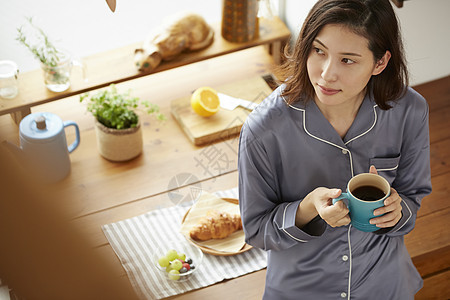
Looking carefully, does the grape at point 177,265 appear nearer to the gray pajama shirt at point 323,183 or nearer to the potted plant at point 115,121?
the gray pajama shirt at point 323,183

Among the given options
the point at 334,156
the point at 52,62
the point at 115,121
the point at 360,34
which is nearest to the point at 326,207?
the point at 334,156

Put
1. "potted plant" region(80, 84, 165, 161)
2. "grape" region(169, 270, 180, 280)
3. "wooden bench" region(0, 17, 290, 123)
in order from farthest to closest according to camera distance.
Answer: "wooden bench" region(0, 17, 290, 123) < "potted plant" region(80, 84, 165, 161) < "grape" region(169, 270, 180, 280)

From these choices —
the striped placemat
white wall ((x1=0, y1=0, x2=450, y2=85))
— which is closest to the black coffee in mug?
the striped placemat

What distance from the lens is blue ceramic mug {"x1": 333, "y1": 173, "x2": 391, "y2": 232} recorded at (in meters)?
1.33

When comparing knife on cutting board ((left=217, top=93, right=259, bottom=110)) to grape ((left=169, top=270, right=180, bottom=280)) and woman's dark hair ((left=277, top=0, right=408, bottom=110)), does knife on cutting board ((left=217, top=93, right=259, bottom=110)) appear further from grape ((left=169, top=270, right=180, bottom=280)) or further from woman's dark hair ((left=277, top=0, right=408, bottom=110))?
woman's dark hair ((left=277, top=0, right=408, bottom=110))

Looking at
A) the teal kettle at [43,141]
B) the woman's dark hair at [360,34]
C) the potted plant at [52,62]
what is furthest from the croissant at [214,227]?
the potted plant at [52,62]

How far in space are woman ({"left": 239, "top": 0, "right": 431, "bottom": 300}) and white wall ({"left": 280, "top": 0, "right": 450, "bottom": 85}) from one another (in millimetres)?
978

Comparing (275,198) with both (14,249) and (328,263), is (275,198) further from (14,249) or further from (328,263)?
(14,249)

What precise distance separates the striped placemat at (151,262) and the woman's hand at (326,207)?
647 millimetres

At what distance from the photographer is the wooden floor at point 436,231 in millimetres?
2107

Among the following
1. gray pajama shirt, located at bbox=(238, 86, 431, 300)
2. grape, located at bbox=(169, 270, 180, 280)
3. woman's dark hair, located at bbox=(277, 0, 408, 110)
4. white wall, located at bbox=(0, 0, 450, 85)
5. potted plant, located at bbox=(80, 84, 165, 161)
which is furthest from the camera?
white wall, located at bbox=(0, 0, 450, 85)

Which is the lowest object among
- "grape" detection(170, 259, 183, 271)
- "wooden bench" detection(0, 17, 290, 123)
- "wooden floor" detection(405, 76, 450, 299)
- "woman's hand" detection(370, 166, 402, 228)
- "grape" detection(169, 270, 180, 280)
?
"wooden floor" detection(405, 76, 450, 299)

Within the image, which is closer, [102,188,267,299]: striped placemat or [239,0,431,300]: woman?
[239,0,431,300]: woman

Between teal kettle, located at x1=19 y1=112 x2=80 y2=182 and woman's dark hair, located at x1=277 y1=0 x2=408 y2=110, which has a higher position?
woman's dark hair, located at x1=277 y1=0 x2=408 y2=110
